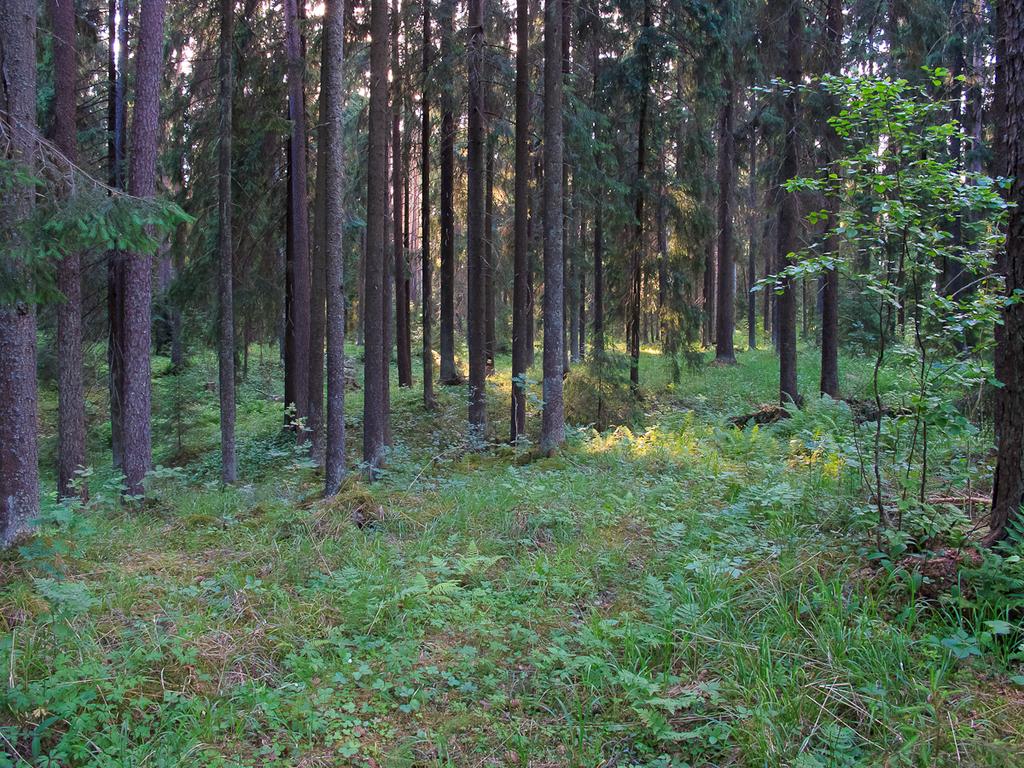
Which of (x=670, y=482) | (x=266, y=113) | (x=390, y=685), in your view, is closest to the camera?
(x=390, y=685)

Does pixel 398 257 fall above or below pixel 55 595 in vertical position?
above

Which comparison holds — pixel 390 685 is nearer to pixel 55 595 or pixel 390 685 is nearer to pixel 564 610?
pixel 564 610

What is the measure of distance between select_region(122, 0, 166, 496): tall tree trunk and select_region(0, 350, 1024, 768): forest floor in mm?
3161

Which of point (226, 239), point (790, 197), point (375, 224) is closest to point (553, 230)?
point (375, 224)

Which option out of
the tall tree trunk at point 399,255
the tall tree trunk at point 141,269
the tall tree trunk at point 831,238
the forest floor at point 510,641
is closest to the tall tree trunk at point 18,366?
the forest floor at point 510,641

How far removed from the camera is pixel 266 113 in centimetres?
1268

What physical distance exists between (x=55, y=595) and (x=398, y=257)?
16.7 metres

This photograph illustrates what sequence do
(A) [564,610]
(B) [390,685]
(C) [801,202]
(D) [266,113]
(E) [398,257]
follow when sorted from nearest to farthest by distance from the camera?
(B) [390,685] → (A) [564,610] → (D) [266,113] → (C) [801,202] → (E) [398,257]

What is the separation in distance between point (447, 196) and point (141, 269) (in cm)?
993

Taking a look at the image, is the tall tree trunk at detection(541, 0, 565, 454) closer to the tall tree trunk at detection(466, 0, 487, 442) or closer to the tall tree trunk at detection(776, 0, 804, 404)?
the tall tree trunk at detection(466, 0, 487, 442)

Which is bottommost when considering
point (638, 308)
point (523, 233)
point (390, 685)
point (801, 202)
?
point (390, 685)

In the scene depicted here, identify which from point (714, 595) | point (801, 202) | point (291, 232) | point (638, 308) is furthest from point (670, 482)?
point (291, 232)

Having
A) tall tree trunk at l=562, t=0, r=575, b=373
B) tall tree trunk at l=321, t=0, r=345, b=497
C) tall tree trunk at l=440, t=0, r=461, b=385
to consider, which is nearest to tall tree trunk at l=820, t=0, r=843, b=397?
tall tree trunk at l=562, t=0, r=575, b=373

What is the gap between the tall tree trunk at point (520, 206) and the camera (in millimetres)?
12018
